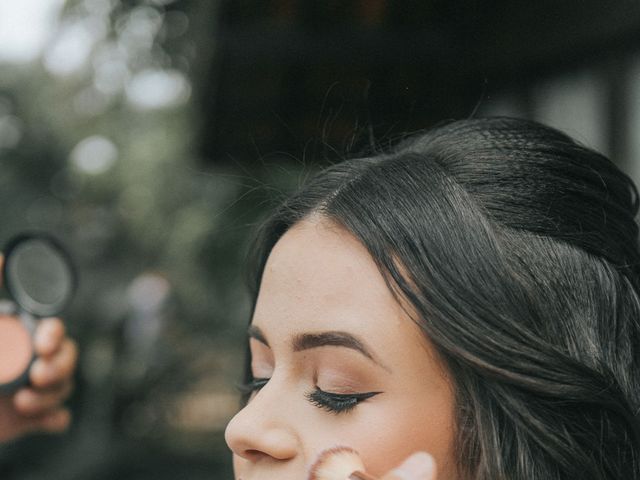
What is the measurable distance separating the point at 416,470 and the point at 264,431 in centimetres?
34

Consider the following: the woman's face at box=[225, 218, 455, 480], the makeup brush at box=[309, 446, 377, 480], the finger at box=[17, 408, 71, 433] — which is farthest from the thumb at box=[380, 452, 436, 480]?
the finger at box=[17, 408, 71, 433]

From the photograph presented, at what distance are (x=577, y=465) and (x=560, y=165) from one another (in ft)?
1.84

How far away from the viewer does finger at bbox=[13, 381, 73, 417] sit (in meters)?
2.13

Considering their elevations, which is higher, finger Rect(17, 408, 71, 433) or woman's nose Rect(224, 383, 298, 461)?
woman's nose Rect(224, 383, 298, 461)

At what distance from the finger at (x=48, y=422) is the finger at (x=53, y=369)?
12cm

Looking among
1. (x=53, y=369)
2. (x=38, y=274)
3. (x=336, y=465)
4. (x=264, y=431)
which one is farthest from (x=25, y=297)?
(x=336, y=465)

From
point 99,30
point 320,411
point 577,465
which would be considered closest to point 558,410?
point 577,465

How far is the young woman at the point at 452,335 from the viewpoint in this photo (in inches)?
50.8

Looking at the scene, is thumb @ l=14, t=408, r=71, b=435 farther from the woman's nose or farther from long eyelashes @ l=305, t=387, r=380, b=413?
long eyelashes @ l=305, t=387, r=380, b=413

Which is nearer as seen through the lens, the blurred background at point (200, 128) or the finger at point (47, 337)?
the finger at point (47, 337)

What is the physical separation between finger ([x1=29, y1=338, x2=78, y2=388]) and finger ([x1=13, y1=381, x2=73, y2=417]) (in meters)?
0.03

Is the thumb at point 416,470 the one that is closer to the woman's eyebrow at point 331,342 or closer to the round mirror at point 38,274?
the woman's eyebrow at point 331,342

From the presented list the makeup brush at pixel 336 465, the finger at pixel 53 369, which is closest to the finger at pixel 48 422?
the finger at pixel 53 369

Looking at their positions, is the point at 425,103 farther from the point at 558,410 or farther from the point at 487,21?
the point at 558,410
